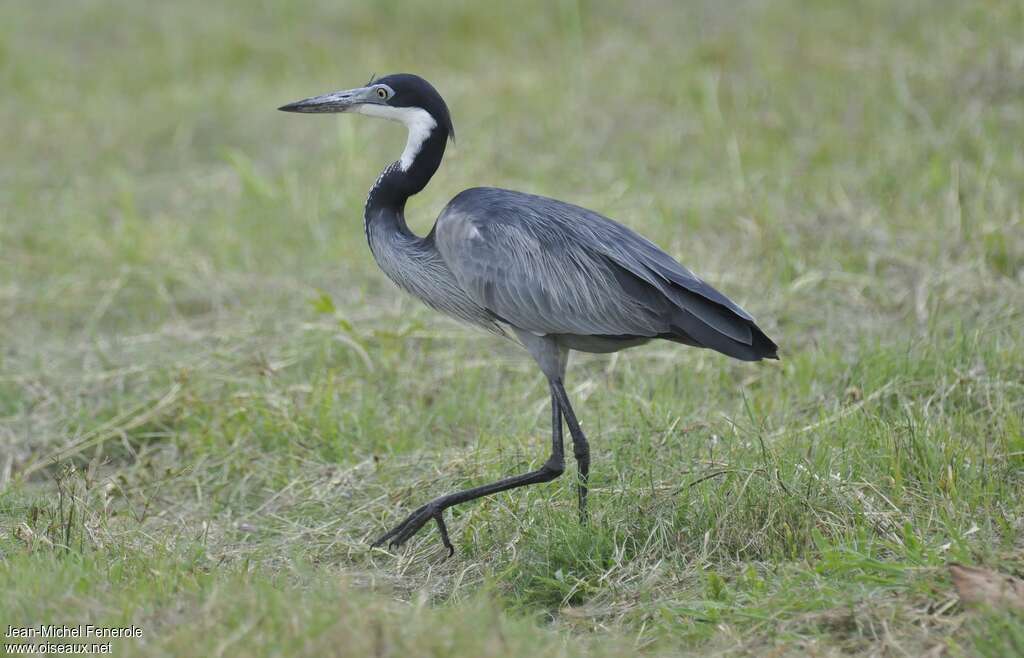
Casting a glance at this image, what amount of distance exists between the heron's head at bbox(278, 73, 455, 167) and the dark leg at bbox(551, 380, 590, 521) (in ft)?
3.56

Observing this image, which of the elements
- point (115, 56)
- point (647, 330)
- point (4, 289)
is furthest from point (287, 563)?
point (115, 56)

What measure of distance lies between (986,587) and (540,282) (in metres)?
1.82

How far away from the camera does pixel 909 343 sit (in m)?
5.27

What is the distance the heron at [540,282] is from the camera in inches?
174

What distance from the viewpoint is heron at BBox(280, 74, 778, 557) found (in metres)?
4.41

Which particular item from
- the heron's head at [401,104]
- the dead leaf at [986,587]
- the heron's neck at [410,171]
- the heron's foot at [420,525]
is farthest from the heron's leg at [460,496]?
the dead leaf at [986,587]

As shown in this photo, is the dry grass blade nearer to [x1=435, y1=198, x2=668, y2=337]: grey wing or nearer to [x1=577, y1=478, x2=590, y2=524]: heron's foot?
[x1=435, y1=198, x2=668, y2=337]: grey wing

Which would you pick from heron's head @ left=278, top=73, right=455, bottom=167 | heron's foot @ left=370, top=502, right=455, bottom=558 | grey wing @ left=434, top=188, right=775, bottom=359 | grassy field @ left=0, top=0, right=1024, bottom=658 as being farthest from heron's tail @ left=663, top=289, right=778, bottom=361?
heron's head @ left=278, top=73, right=455, bottom=167

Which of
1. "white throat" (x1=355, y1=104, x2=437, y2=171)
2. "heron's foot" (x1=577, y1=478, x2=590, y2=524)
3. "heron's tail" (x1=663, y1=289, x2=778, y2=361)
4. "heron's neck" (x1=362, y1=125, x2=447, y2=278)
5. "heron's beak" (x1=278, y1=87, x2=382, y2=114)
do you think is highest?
"heron's beak" (x1=278, y1=87, x2=382, y2=114)

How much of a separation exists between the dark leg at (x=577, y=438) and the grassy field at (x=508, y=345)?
10 cm

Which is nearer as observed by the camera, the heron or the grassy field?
the grassy field

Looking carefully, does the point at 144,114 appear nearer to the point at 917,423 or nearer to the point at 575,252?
the point at 575,252

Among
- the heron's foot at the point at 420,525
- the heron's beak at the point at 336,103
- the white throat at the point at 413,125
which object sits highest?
the heron's beak at the point at 336,103

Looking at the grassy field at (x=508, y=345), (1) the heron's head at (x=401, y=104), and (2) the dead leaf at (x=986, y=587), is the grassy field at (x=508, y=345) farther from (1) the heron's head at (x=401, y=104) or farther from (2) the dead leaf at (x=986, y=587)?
(1) the heron's head at (x=401, y=104)
